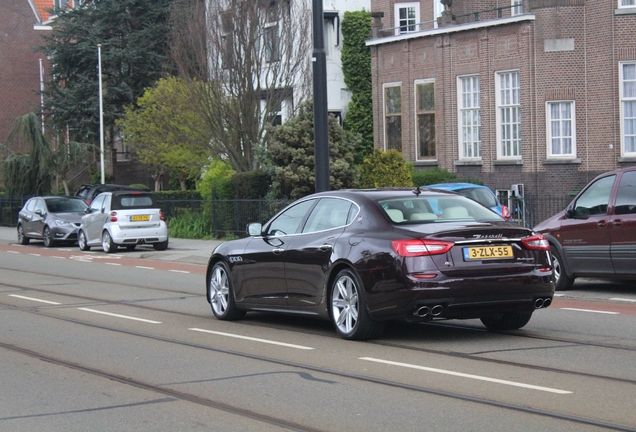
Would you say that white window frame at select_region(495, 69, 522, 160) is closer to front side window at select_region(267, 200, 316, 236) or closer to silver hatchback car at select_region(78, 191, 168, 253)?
silver hatchback car at select_region(78, 191, 168, 253)

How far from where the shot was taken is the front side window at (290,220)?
11.0 m

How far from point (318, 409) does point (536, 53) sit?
2553cm

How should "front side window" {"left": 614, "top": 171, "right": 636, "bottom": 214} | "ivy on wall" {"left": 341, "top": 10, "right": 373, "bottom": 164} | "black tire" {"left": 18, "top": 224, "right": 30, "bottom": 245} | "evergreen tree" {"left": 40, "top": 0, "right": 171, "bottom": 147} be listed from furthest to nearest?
"evergreen tree" {"left": 40, "top": 0, "right": 171, "bottom": 147}
"ivy on wall" {"left": 341, "top": 10, "right": 373, "bottom": 164}
"black tire" {"left": 18, "top": 224, "right": 30, "bottom": 245}
"front side window" {"left": 614, "top": 171, "right": 636, "bottom": 214}

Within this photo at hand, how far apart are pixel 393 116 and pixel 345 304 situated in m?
26.2

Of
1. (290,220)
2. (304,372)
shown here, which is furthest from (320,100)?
(304,372)

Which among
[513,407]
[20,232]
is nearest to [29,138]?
[20,232]

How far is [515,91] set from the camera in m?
31.5

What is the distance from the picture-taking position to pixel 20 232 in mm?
32750

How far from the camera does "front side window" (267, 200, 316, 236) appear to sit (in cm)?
1098

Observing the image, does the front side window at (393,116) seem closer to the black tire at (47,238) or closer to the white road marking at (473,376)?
the black tire at (47,238)

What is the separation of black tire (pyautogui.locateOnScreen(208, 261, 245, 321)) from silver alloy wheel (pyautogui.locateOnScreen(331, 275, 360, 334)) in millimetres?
2160

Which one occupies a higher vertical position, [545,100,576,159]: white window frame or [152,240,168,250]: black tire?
[545,100,576,159]: white window frame

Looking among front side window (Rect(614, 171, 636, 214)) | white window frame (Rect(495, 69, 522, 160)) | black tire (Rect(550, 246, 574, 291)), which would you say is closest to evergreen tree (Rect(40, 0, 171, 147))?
white window frame (Rect(495, 69, 522, 160))

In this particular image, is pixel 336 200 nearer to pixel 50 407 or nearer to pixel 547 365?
pixel 547 365
